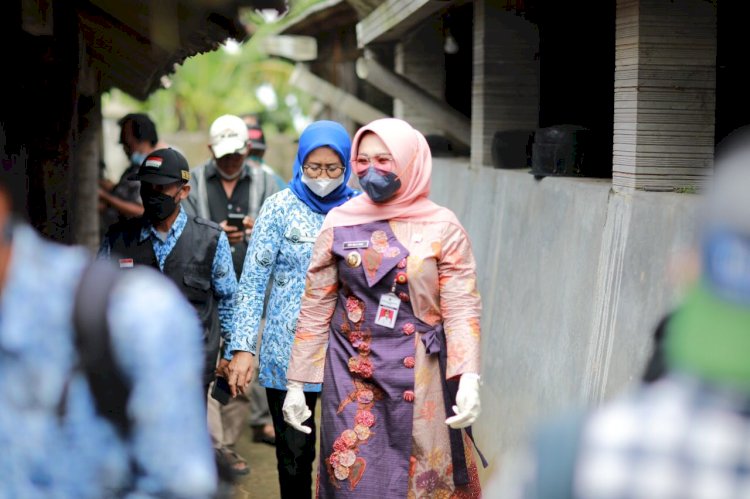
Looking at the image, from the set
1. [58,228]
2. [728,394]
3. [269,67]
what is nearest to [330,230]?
[728,394]

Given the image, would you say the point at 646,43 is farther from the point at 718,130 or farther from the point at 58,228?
the point at 58,228

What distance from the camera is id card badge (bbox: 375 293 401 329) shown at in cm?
457

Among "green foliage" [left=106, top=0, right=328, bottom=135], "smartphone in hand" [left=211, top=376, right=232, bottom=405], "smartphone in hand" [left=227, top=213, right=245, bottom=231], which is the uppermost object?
"green foliage" [left=106, top=0, right=328, bottom=135]

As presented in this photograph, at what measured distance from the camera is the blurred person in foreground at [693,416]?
1747mm

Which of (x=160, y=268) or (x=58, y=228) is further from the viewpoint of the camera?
(x=58, y=228)

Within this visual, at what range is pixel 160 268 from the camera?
545cm

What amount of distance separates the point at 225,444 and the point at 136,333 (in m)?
5.29

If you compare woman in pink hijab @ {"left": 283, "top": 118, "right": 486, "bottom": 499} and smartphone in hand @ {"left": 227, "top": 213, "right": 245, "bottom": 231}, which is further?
smartphone in hand @ {"left": 227, "top": 213, "right": 245, "bottom": 231}

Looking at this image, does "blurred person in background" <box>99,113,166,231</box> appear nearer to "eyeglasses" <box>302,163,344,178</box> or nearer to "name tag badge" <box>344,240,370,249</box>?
"eyeglasses" <box>302,163,344,178</box>

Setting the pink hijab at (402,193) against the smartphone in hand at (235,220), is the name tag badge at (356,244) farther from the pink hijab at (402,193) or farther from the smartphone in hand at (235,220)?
the smartphone in hand at (235,220)

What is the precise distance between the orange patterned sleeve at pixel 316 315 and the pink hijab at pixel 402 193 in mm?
126

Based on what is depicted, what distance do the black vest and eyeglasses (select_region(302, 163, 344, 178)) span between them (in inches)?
22.5

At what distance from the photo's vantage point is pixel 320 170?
5359 millimetres

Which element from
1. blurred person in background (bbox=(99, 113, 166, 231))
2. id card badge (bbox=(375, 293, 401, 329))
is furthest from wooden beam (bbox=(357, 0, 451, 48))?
id card badge (bbox=(375, 293, 401, 329))
